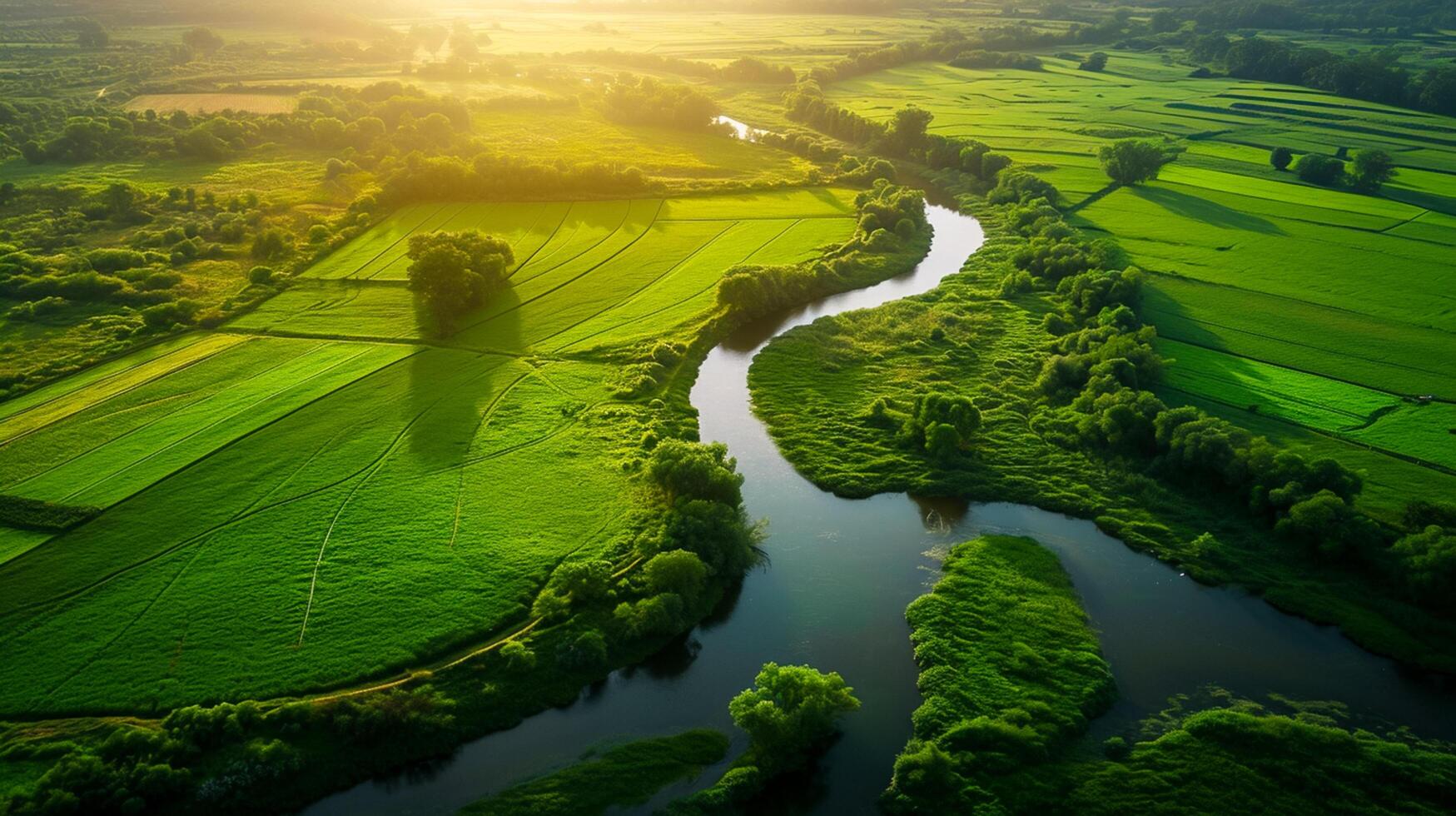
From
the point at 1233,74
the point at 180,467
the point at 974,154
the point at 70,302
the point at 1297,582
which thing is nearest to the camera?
the point at 1297,582

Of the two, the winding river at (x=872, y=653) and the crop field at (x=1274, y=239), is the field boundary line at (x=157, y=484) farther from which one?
the crop field at (x=1274, y=239)

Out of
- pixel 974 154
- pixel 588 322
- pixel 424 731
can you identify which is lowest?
pixel 424 731

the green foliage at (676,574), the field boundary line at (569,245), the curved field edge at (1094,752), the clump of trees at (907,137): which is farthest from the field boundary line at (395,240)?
the clump of trees at (907,137)

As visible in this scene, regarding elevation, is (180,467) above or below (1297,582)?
above

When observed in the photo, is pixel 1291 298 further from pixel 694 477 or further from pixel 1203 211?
pixel 694 477

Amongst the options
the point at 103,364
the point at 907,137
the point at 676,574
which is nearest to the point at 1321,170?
the point at 907,137

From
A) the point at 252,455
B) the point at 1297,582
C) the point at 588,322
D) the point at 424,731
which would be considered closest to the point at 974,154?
the point at 588,322

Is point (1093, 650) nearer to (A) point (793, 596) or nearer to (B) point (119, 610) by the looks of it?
(A) point (793, 596)
